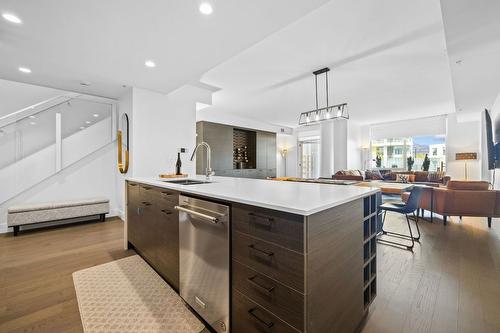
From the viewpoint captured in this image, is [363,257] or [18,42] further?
[18,42]

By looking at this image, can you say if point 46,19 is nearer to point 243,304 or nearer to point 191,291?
point 191,291

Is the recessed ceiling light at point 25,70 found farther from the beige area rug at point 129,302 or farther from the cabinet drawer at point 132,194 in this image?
the beige area rug at point 129,302

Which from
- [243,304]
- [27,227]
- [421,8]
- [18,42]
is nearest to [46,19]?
[18,42]

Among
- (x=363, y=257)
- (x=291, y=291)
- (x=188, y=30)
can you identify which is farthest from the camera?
(x=188, y=30)

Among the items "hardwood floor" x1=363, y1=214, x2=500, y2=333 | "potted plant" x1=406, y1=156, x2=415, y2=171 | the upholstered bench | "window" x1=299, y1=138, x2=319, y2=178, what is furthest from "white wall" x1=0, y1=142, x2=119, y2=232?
"potted plant" x1=406, y1=156, x2=415, y2=171

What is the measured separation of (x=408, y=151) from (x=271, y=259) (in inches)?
394

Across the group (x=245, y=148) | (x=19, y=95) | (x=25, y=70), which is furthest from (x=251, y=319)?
(x=245, y=148)

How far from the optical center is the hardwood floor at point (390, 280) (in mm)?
1452

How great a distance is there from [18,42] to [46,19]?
0.74 m

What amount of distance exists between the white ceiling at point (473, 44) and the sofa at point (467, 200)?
1729 millimetres

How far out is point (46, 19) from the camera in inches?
77.1

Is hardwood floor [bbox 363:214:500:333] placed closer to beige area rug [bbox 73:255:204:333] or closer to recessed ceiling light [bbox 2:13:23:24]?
beige area rug [bbox 73:255:204:333]

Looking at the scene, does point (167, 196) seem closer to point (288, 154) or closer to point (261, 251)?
point (261, 251)

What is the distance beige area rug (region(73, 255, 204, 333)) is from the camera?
1.42 metres
